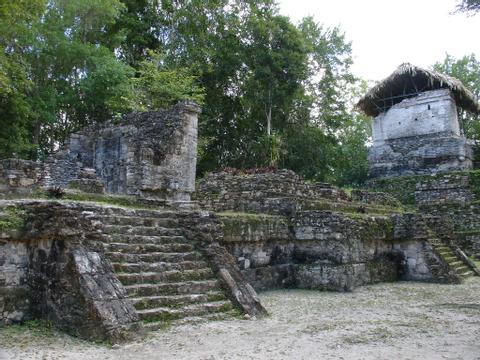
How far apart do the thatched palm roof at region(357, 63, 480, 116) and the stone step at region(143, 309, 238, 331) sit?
23.2 meters

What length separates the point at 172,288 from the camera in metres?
6.89

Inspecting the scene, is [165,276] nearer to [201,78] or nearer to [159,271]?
[159,271]

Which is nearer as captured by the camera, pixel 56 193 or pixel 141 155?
pixel 56 193

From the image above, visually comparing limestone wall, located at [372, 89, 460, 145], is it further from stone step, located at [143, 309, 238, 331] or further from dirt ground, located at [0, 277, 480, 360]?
stone step, located at [143, 309, 238, 331]

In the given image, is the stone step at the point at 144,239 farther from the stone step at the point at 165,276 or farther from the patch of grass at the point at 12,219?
the patch of grass at the point at 12,219

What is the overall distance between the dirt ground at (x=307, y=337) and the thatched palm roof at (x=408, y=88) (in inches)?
803

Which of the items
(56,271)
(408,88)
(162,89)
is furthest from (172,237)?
(408,88)

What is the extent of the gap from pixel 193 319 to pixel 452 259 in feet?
31.9

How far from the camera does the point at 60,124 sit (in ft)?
87.2

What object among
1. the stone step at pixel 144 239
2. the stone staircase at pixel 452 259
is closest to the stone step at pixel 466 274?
the stone staircase at pixel 452 259

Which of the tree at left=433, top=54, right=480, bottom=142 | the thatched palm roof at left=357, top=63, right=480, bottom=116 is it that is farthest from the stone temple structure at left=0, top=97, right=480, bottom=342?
the tree at left=433, top=54, right=480, bottom=142

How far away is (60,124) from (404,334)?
24.4m

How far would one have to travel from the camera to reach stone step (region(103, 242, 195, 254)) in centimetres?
698

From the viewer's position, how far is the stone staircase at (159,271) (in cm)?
648
